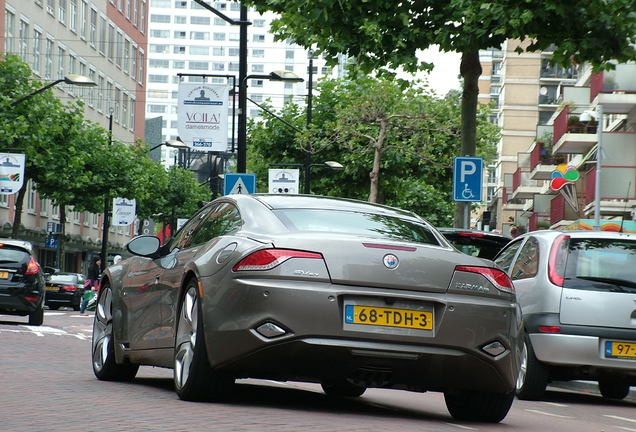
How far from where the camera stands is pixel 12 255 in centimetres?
2856

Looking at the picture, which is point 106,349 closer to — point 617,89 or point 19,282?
point 19,282

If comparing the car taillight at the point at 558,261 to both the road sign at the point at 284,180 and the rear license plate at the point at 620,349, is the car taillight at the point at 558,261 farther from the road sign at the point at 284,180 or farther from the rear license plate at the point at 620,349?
the road sign at the point at 284,180

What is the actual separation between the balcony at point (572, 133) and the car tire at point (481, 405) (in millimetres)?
57054

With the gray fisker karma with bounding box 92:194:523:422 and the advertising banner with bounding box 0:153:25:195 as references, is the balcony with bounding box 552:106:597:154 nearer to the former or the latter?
the advertising banner with bounding box 0:153:25:195

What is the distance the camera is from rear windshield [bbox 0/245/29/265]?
2847cm

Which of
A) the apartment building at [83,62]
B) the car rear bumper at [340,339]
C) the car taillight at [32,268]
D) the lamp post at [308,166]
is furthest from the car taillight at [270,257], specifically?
the apartment building at [83,62]

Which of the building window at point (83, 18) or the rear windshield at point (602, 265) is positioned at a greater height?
the building window at point (83, 18)

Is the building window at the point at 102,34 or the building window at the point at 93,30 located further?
the building window at the point at 102,34

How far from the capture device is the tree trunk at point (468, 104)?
24.0m

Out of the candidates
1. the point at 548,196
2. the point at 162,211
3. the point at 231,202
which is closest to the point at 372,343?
the point at 231,202

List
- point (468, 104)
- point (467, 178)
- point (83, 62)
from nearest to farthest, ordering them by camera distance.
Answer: point (467, 178)
point (468, 104)
point (83, 62)

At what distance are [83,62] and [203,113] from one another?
2042 inches

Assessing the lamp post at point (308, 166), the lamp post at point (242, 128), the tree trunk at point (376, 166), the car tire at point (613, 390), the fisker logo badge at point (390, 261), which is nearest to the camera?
the fisker logo badge at point (390, 261)

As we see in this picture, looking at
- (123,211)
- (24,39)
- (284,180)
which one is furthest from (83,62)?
(284,180)
